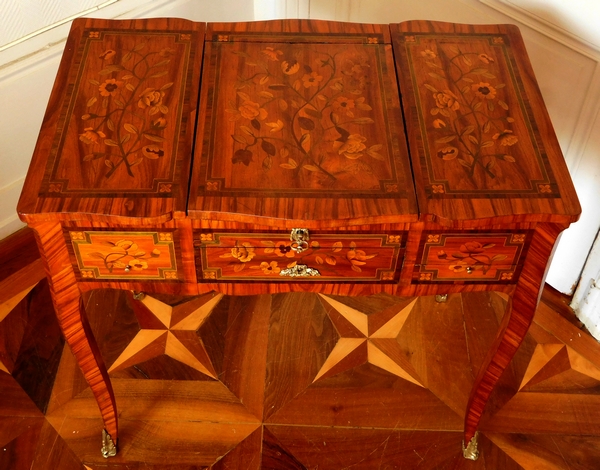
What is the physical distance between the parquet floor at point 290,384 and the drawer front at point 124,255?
19.8 inches

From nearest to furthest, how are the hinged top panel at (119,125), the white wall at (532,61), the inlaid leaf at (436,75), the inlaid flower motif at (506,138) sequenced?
1. the hinged top panel at (119,125)
2. the inlaid flower motif at (506,138)
3. the inlaid leaf at (436,75)
4. the white wall at (532,61)

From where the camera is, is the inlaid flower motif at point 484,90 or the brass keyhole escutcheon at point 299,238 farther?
the inlaid flower motif at point 484,90

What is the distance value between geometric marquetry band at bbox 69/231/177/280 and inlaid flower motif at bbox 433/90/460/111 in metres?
0.50

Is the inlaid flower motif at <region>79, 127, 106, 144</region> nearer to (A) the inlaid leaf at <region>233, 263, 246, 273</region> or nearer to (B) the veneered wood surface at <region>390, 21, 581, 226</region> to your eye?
(A) the inlaid leaf at <region>233, 263, 246, 273</region>

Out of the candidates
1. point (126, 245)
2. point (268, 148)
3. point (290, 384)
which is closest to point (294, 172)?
point (268, 148)

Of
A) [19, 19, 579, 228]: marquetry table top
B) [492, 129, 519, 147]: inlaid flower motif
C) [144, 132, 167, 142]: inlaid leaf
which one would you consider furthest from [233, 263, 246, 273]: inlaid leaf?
[492, 129, 519, 147]: inlaid flower motif

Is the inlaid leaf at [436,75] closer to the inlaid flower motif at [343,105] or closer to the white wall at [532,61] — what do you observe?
the inlaid flower motif at [343,105]

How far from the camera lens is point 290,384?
1.51m

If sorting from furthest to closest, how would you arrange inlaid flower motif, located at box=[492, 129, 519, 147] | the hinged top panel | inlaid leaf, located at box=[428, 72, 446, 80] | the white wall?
1. the white wall
2. inlaid leaf, located at box=[428, 72, 446, 80]
3. inlaid flower motif, located at box=[492, 129, 519, 147]
4. the hinged top panel

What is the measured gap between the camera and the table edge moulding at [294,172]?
38.8 inches

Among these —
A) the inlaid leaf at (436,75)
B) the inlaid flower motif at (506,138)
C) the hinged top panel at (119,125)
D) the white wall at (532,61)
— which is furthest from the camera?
the white wall at (532,61)

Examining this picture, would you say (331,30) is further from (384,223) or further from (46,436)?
(46,436)

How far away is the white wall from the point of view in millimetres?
1385

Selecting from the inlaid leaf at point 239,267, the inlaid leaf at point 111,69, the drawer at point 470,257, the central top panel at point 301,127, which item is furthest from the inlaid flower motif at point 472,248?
the inlaid leaf at point 111,69
